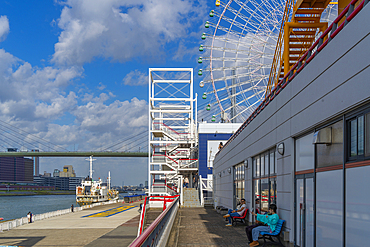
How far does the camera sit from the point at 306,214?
8.02 metres

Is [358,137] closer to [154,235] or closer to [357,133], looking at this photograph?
[357,133]

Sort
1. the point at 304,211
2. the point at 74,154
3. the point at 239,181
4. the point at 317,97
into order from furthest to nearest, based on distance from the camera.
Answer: the point at 74,154 → the point at 239,181 → the point at 304,211 → the point at 317,97

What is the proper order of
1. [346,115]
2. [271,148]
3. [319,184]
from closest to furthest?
[346,115], [319,184], [271,148]

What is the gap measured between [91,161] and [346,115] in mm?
87773

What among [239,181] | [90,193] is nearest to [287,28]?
[239,181]

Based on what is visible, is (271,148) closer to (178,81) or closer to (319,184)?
(319,184)

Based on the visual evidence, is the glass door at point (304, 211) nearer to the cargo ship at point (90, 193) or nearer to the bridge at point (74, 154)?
the cargo ship at point (90, 193)

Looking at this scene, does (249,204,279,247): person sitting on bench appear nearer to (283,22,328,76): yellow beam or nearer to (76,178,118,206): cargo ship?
(283,22,328,76): yellow beam

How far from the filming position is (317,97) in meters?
7.20

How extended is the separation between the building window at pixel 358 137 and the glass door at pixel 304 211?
198cm

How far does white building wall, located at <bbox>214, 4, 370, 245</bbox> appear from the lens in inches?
210

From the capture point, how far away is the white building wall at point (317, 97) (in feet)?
17.5

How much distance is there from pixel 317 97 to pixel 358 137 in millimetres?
1730

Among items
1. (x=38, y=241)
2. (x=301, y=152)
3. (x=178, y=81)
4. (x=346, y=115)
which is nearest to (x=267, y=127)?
(x=301, y=152)
